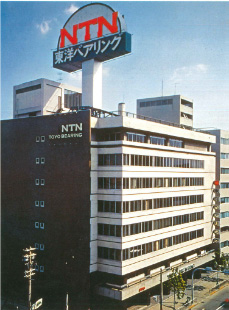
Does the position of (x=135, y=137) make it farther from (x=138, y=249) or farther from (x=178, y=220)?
(x=178, y=220)

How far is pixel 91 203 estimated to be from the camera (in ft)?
163

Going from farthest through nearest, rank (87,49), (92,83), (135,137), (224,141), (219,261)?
(224,141) < (219,261) < (92,83) < (87,49) < (135,137)

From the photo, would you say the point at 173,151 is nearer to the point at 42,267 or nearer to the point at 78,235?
the point at 78,235

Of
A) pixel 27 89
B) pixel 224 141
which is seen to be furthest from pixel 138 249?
pixel 224 141

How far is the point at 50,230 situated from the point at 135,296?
16.9 metres

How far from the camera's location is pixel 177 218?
2438 inches

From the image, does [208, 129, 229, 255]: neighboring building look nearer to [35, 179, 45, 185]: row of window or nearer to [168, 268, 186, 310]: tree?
[168, 268, 186, 310]: tree

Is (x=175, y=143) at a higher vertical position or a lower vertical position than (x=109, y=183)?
higher

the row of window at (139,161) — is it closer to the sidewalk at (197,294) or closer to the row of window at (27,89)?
the row of window at (27,89)

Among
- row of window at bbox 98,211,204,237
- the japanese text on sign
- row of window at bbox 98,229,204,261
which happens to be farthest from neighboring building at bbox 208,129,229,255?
the japanese text on sign

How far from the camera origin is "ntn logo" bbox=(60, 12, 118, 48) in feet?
183

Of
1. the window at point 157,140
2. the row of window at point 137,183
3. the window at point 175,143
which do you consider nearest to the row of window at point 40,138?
the row of window at point 137,183

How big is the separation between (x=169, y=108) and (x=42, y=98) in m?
36.2

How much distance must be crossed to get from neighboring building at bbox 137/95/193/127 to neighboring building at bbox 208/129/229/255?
8431 mm
